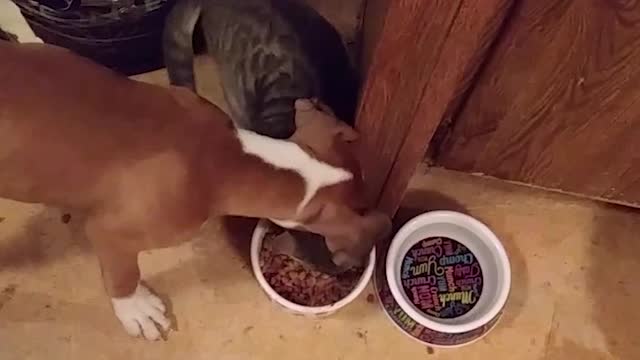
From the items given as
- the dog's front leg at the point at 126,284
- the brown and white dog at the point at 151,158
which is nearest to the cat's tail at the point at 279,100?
the brown and white dog at the point at 151,158

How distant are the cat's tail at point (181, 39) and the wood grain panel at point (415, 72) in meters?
0.28

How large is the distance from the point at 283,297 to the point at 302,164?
28 centimetres

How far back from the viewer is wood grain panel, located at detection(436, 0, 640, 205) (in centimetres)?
109

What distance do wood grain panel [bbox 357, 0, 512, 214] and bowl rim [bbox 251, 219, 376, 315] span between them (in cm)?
16

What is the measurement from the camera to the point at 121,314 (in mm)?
1447

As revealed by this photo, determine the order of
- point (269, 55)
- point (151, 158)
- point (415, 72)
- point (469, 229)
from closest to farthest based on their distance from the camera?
1. point (415, 72)
2. point (151, 158)
3. point (269, 55)
4. point (469, 229)

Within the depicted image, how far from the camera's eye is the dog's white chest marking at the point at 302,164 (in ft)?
4.00

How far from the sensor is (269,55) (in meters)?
1.38

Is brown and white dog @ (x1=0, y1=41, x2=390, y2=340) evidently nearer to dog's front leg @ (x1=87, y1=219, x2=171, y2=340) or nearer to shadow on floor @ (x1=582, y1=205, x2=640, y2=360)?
dog's front leg @ (x1=87, y1=219, x2=171, y2=340)

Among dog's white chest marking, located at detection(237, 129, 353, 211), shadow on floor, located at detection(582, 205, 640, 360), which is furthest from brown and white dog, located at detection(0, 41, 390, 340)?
shadow on floor, located at detection(582, 205, 640, 360)

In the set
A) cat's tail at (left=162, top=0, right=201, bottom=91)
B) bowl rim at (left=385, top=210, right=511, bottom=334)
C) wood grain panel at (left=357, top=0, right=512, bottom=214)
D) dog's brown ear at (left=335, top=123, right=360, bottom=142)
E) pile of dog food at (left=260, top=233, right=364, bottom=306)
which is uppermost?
wood grain panel at (left=357, top=0, right=512, bottom=214)

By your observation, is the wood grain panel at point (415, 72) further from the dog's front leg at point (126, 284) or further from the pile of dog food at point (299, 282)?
the dog's front leg at point (126, 284)

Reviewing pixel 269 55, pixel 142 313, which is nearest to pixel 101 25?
pixel 269 55

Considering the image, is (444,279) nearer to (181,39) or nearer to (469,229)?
(469,229)
